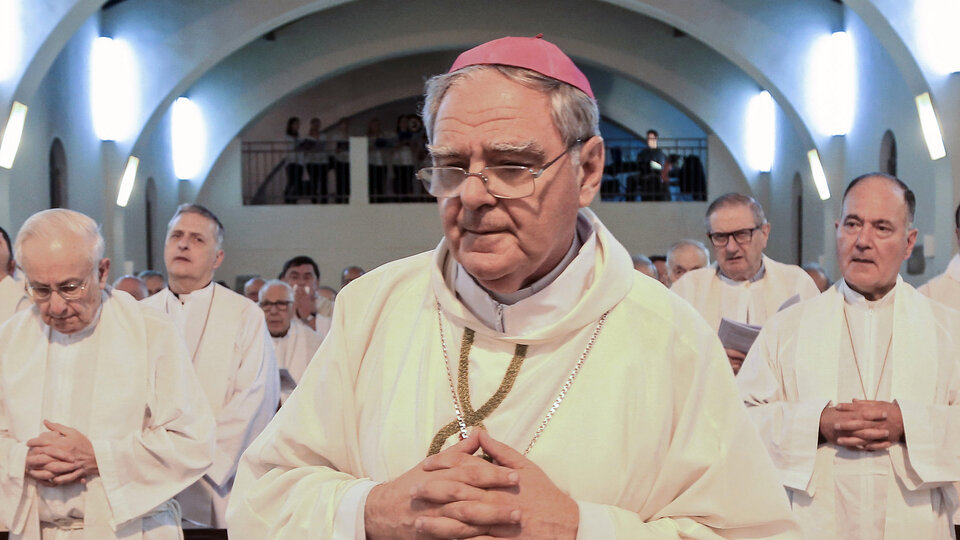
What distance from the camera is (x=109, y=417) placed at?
407 cm

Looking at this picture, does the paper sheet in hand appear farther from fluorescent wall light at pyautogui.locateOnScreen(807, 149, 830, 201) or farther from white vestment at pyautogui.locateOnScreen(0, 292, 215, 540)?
fluorescent wall light at pyautogui.locateOnScreen(807, 149, 830, 201)

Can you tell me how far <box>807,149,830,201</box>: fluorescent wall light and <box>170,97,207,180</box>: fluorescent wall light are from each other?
10.6 metres

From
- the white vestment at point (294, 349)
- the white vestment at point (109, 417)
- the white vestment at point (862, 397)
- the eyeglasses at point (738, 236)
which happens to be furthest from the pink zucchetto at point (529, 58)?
the white vestment at point (294, 349)

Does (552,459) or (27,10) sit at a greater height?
(27,10)

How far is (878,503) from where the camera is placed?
3.94 m

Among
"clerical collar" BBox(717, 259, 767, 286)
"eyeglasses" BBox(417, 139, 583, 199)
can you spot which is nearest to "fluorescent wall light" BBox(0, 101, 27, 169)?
"clerical collar" BBox(717, 259, 767, 286)

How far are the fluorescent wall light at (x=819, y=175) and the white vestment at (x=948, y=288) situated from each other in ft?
30.4

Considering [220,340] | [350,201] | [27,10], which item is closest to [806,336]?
[220,340]

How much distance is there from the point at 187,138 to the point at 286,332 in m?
12.5

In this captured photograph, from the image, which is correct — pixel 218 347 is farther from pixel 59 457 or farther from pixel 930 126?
pixel 930 126

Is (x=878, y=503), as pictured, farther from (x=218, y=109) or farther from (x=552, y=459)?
(x=218, y=109)

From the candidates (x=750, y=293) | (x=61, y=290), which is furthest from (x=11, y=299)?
(x=750, y=293)

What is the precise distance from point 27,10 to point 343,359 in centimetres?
1009

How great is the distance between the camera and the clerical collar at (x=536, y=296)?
2.23 meters
